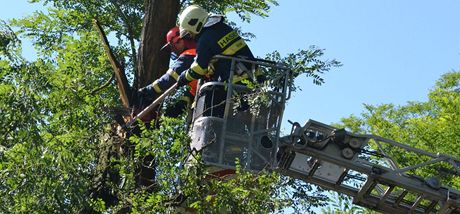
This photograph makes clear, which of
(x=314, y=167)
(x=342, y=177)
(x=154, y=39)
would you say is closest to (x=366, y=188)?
(x=342, y=177)

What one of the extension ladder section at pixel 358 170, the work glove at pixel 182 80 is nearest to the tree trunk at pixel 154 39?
the work glove at pixel 182 80

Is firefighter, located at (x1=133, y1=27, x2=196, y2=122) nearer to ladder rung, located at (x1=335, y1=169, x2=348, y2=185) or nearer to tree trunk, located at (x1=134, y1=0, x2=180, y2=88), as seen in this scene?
tree trunk, located at (x1=134, y1=0, x2=180, y2=88)

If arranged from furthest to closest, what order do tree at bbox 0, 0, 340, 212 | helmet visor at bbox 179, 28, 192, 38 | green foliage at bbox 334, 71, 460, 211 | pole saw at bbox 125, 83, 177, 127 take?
green foliage at bbox 334, 71, 460, 211, helmet visor at bbox 179, 28, 192, 38, pole saw at bbox 125, 83, 177, 127, tree at bbox 0, 0, 340, 212

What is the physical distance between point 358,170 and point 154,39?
3875mm

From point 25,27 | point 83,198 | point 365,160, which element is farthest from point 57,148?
point 25,27

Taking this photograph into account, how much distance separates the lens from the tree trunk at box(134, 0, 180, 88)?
14.4m

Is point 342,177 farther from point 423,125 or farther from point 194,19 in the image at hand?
point 423,125

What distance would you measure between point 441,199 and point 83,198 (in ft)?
13.1

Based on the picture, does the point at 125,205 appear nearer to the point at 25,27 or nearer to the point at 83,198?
the point at 83,198

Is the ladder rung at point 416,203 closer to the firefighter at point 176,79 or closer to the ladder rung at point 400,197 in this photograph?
the ladder rung at point 400,197

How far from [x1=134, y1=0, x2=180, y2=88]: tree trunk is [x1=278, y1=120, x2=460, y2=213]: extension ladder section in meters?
2.94

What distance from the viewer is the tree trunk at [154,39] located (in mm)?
14359

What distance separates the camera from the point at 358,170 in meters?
12.0

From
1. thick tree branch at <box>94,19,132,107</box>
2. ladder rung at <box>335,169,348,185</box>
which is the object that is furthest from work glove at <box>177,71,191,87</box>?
ladder rung at <box>335,169,348,185</box>
